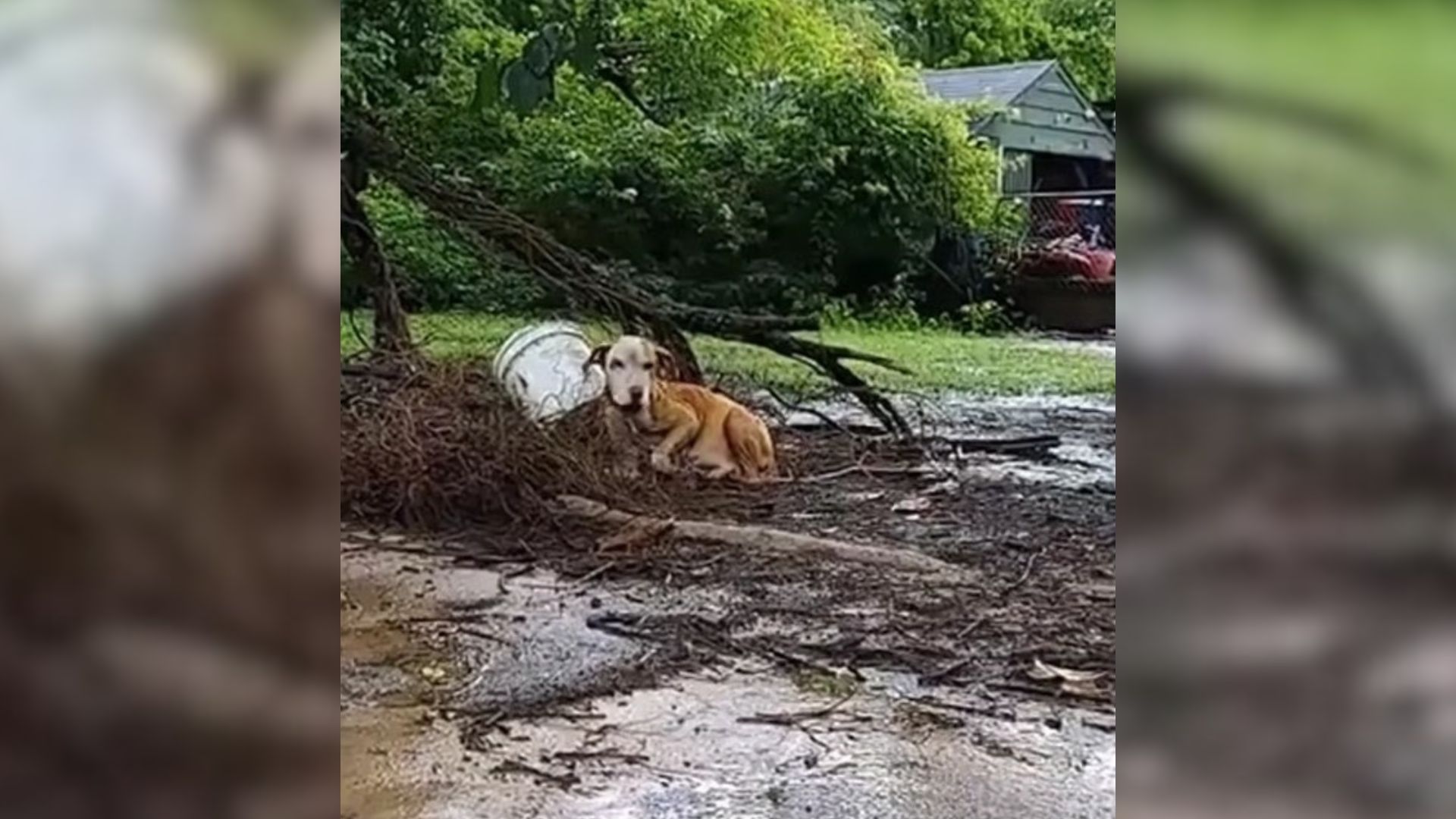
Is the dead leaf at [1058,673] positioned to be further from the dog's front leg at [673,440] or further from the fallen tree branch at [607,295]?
the dog's front leg at [673,440]

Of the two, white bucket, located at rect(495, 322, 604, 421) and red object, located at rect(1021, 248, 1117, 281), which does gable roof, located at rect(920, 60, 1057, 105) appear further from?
white bucket, located at rect(495, 322, 604, 421)

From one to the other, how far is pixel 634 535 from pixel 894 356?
36 cm

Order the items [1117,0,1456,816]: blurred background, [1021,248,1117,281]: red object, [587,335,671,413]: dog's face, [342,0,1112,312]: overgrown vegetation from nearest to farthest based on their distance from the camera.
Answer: [1117,0,1456,816]: blurred background → [1021,248,1117,281]: red object → [342,0,1112,312]: overgrown vegetation → [587,335,671,413]: dog's face

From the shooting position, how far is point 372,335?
1.36 meters

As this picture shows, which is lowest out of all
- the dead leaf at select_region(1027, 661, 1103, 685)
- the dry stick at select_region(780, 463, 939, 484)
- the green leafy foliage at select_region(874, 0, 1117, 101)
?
the dead leaf at select_region(1027, 661, 1103, 685)

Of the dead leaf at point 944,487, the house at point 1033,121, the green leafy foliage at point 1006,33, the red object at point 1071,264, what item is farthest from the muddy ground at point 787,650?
the green leafy foliage at point 1006,33

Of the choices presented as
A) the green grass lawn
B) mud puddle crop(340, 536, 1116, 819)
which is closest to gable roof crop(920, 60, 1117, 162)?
the green grass lawn

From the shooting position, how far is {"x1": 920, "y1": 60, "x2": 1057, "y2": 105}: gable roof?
130 centimetres

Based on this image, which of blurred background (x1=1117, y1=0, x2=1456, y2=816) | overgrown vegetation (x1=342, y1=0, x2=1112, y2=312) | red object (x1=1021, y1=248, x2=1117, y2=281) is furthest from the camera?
overgrown vegetation (x1=342, y1=0, x2=1112, y2=312)

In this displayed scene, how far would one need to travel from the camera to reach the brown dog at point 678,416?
4.65ft

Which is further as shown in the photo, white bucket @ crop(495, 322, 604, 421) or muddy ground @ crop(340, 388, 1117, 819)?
white bucket @ crop(495, 322, 604, 421)

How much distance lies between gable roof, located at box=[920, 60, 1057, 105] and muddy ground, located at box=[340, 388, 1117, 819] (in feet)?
1.07

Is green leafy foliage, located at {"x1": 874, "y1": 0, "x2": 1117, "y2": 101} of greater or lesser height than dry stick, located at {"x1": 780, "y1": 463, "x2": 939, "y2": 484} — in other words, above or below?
above

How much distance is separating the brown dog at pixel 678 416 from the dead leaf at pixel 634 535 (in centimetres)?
7
